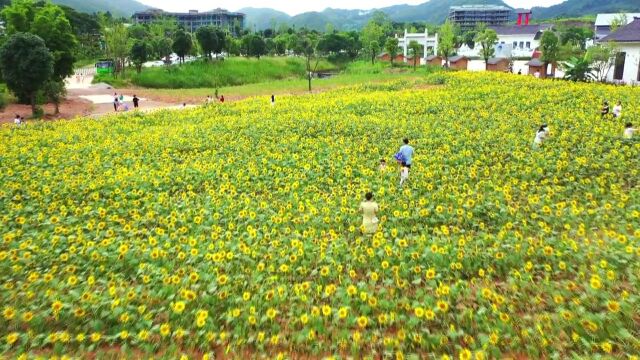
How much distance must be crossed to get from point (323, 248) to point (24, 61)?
23400 millimetres

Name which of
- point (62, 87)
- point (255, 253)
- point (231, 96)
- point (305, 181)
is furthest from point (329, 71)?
point (255, 253)

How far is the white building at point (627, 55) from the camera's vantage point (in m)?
30.2

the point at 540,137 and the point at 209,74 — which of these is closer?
the point at 540,137

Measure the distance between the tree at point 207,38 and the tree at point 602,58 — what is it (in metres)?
37.2

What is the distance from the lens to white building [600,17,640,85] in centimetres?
3017

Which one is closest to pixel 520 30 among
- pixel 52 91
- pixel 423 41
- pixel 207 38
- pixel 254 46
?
pixel 423 41

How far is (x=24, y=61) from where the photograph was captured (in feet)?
75.5

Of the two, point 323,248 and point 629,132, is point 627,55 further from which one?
point 323,248

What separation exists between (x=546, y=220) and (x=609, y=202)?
192cm

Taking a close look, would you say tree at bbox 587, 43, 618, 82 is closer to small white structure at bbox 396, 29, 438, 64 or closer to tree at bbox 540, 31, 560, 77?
tree at bbox 540, 31, 560, 77

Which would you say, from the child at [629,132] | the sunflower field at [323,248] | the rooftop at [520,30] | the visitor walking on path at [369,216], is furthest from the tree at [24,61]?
the rooftop at [520,30]

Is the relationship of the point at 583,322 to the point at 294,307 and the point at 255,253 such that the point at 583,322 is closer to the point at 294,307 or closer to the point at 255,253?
the point at 294,307

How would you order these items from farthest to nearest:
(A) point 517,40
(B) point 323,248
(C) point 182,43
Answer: (A) point 517,40
(C) point 182,43
(B) point 323,248

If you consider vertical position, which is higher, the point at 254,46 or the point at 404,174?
the point at 254,46
